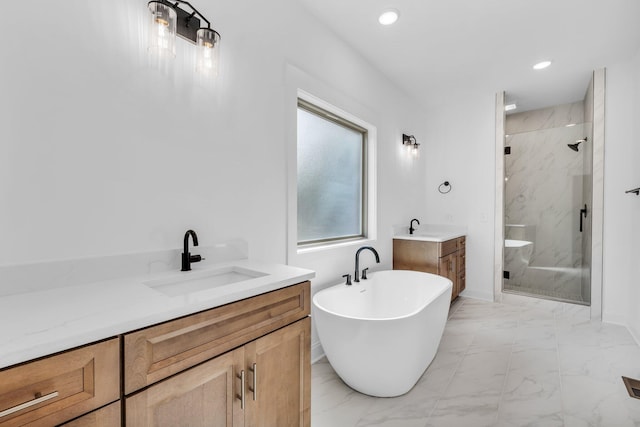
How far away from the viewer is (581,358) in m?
2.32

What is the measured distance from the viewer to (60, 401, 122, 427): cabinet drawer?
696 mm

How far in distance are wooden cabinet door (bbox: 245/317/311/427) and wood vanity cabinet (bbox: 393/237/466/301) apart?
2.15 metres

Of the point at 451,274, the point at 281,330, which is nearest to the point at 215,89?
the point at 281,330

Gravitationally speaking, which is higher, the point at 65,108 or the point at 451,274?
the point at 65,108

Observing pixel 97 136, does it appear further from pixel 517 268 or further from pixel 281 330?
pixel 517 268

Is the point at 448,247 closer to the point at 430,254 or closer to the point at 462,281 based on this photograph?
the point at 430,254

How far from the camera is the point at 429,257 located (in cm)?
314

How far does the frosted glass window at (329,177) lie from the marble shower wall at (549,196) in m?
2.29

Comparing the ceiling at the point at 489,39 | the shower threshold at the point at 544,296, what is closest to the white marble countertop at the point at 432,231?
the shower threshold at the point at 544,296

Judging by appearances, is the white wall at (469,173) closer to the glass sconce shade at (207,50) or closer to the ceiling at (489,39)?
the ceiling at (489,39)

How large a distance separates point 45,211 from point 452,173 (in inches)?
158

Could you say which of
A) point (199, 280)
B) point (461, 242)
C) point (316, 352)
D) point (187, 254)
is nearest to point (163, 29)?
point (187, 254)

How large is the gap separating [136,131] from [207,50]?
0.51 m

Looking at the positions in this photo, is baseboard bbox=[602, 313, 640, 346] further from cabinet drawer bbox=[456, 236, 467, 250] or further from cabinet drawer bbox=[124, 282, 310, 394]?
cabinet drawer bbox=[124, 282, 310, 394]
